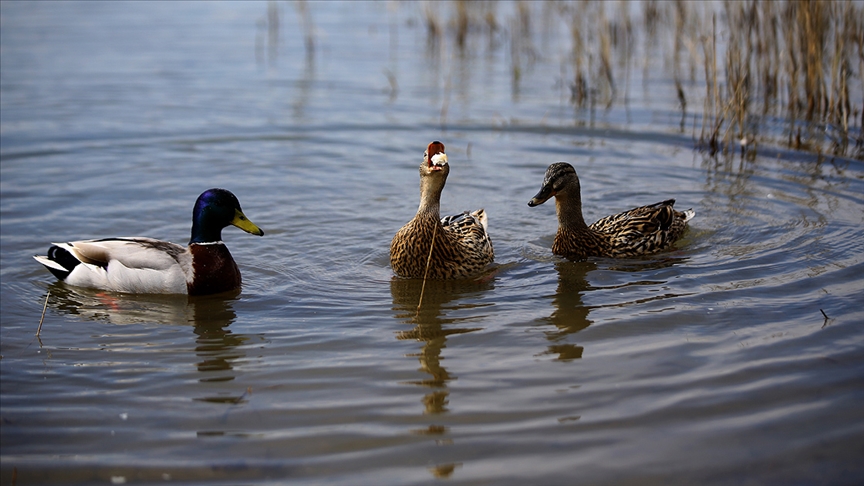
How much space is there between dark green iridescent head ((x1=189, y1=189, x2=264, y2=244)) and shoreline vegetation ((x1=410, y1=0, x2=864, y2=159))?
6105 mm

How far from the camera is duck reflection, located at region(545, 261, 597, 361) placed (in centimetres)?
585

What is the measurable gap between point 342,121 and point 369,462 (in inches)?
372

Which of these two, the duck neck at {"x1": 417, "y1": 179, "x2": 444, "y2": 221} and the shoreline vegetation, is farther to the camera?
the shoreline vegetation

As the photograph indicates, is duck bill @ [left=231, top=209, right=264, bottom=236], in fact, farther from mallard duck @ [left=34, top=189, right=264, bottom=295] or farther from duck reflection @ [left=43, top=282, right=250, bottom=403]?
duck reflection @ [left=43, top=282, right=250, bottom=403]

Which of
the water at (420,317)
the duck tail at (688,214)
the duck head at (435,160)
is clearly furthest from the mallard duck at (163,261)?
the duck tail at (688,214)

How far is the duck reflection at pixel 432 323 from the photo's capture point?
5180 mm

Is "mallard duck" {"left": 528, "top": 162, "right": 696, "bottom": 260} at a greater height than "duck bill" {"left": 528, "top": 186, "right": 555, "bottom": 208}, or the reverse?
"duck bill" {"left": 528, "top": 186, "right": 555, "bottom": 208}

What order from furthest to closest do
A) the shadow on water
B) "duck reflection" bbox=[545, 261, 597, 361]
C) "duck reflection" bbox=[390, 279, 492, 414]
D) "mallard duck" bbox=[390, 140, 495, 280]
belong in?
"mallard duck" bbox=[390, 140, 495, 280] → "duck reflection" bbox=[545, 261, 597, 361] → "duck reflection" bbox=[390, 279, 492, 414] → the shadow on water

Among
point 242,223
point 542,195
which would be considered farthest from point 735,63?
point 242,223

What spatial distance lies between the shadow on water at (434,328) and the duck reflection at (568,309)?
597 millimetres

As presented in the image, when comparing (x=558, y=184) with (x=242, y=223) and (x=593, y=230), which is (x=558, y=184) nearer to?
(x=593, y=230)

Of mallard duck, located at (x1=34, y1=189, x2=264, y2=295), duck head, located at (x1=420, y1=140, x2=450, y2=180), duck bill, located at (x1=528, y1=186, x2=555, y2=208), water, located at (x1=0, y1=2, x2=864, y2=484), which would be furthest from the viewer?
duck bill, located at (x1=528, y1=186, x2=555, y2=208)

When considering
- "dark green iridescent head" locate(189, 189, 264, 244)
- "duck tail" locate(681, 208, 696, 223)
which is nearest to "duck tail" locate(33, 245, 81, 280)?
"dark green iridescent head" locate(189, 189, 264, 244)

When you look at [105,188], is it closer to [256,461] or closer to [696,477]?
[256,461]
